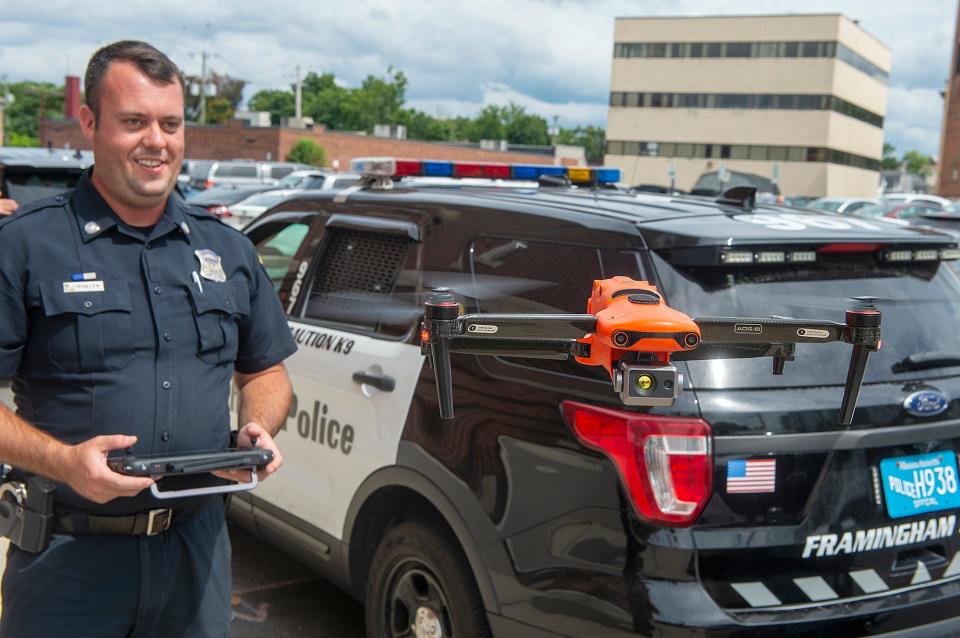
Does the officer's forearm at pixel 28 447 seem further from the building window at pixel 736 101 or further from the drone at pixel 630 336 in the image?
the building window at pixel 736 101

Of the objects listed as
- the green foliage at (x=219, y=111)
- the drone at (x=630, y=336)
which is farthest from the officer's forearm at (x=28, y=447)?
the green foliage at (x=219, y=111)

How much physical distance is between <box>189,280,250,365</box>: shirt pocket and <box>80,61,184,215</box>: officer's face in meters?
0.27

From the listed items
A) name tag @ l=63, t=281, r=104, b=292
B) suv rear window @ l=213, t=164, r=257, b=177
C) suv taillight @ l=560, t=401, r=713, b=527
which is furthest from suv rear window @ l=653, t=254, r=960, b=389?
suv rear window @ l=213, t=164, r=257, b=177

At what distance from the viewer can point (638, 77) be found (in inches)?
2813

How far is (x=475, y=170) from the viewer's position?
4547 millimetres

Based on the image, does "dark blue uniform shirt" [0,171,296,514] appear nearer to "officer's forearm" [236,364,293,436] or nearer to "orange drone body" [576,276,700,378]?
"officer's forearm" [236,364,293,436]

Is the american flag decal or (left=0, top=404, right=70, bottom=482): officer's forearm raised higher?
(left=0, top=404, right=70, bottom=482): officer's forearm

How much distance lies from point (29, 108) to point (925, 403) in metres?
104

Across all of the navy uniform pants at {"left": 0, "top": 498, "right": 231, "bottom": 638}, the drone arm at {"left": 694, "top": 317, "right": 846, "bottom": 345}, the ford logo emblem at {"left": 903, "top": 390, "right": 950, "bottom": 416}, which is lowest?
the navy uniform pants at {"left": 0, "top": 498, "right": 231, "bottom": 638}

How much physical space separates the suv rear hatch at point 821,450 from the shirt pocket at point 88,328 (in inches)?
55.2

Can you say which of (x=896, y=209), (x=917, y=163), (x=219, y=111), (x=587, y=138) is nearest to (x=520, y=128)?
(x=587, y=138)

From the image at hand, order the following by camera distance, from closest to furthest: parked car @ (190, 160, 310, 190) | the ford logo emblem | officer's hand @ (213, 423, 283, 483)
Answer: officer's hand @ (213, 423, 283, 483), the ford logo emblem, parked car @ (190, 160, 310, 190)

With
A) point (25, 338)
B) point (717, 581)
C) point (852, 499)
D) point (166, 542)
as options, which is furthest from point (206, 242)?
point (852, 499)

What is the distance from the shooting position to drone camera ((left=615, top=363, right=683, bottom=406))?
4.87 feet
